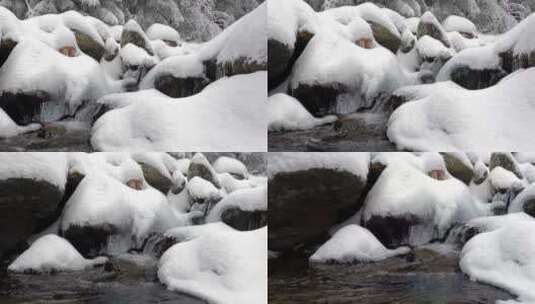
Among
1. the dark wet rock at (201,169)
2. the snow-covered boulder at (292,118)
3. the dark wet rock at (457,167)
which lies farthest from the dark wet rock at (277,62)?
the dark wet rock at (457,167)

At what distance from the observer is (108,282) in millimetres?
3592

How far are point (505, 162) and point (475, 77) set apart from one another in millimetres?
452

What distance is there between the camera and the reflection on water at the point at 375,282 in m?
3.63

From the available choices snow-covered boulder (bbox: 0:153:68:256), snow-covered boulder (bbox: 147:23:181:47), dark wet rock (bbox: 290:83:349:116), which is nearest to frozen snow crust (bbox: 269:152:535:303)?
dark wet rock (bbox: 290:83:349:116)

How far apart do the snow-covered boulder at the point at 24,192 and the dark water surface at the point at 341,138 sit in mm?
1096

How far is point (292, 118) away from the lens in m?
3.67

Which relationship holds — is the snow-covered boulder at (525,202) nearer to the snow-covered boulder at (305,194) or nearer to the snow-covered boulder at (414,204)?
the snow-covered boulder at (414,204)

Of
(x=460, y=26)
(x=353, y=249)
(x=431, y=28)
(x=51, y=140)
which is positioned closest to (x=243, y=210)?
(x=353, y=249)

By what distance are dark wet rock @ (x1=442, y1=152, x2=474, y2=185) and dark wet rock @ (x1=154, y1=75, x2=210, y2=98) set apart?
127cm

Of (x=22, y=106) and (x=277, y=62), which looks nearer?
(x=22, y=106)

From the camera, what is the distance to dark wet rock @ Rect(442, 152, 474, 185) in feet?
11.8

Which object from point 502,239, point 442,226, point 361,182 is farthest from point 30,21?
point 502,239

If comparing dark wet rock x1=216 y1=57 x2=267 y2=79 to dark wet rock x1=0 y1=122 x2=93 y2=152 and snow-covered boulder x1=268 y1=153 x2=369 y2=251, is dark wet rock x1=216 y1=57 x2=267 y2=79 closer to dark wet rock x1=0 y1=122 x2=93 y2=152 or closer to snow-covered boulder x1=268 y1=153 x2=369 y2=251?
snow-covered boulder x1=268 y1=153 x2=369 y2=251

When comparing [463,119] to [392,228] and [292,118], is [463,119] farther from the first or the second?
[292,118]
